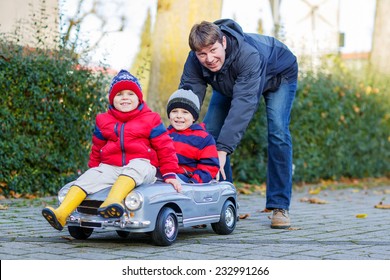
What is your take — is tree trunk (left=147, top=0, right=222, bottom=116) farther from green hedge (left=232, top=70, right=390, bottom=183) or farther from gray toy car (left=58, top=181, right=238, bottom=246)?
gray toy car (left=58, top=181, right=238, bottom=246)

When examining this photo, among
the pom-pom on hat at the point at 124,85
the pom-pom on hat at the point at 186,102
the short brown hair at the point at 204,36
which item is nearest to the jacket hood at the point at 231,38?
the short brown hair at the point at 204,36

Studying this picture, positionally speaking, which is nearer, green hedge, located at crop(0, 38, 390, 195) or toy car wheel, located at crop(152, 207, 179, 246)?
toy car wheel, located at crop(152, 207, 179, 246)

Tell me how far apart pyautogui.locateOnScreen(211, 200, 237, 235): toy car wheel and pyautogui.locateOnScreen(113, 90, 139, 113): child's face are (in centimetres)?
113

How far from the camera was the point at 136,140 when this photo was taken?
5102 millimetres

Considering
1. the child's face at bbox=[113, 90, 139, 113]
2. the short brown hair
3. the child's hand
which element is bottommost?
the child's hand

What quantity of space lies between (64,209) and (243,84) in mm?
1724

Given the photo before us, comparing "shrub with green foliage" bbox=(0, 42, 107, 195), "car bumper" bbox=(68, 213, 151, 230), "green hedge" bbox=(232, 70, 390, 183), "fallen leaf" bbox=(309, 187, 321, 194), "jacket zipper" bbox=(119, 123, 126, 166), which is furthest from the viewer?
"green hedge" bbox=(232, 70, 390, 183)

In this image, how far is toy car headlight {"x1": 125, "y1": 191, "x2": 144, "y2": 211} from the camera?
4.78m

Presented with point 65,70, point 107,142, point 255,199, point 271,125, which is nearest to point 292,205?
point 255,199

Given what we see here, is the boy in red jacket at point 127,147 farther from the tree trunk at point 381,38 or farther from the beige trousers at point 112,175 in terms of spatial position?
the tree trunk at point 381,38

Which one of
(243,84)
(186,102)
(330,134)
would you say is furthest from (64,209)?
(330,134)

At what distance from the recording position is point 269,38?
252 inches

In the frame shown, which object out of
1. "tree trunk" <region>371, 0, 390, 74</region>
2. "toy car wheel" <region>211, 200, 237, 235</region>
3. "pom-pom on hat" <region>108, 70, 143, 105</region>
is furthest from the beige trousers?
"tree trunk" <region>371, 0, 390, 74</region>
